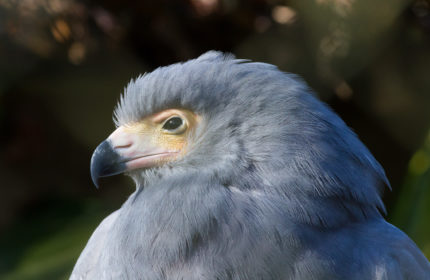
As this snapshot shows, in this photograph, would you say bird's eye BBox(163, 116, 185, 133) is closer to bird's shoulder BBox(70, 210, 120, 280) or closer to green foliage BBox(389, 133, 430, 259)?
bird's shoulder BBox(70, 210, 120, 280)

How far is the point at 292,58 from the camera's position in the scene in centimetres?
438

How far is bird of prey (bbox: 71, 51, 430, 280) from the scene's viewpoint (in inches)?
70.7

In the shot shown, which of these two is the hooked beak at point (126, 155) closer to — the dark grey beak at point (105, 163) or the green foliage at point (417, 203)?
the dark grey beak at point (105, 163)

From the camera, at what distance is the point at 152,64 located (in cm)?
488

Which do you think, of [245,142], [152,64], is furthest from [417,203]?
[152,64]

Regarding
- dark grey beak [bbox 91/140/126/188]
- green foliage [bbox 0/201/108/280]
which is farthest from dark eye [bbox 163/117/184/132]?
green foliage [bbox 0/201/108/280]

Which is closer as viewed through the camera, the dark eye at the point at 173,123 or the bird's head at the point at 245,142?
the bird's head at the point at 245,142

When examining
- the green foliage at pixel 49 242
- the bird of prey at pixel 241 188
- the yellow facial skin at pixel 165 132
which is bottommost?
the bird of prey at pixel 241 188

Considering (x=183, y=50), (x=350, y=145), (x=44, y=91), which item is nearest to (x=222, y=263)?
(x=350, y=145)

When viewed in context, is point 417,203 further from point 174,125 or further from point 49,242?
point 49,242

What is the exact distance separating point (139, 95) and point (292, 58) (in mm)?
2404

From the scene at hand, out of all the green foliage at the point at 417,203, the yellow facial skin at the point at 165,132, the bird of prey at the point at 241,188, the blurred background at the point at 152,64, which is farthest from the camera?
the blurred background at the point at 152,64

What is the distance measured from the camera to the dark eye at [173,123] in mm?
2104

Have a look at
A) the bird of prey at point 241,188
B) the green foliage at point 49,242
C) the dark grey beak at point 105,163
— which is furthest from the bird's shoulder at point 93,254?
the green foliage at point 49,242
